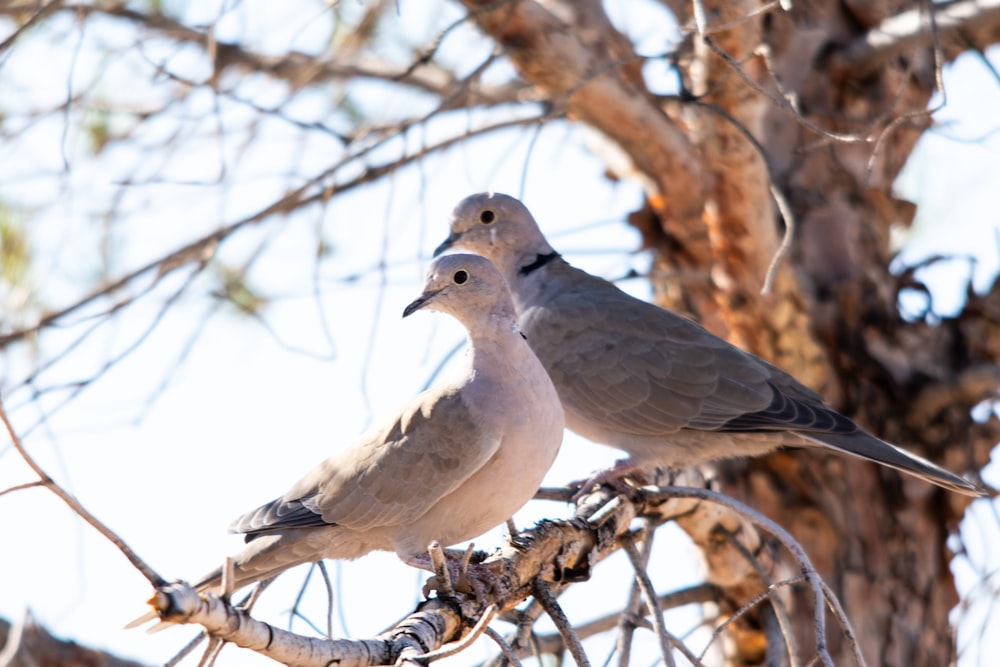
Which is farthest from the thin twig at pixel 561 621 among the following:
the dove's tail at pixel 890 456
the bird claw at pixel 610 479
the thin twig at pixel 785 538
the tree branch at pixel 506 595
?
the dove's tail at pixel 890 456

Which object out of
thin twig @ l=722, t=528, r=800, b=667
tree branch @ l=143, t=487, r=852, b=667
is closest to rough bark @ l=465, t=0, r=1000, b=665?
thin twig @ l=722, t=528, r=800, b=667

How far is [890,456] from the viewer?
3588 millimetres

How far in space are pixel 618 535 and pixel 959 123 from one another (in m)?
2.06

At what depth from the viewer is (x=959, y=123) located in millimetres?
4160

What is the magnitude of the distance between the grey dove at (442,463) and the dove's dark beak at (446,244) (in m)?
1.12

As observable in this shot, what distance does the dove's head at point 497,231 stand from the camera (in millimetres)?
4293

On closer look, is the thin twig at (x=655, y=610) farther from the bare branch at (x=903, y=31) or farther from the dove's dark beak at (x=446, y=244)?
the bare branch at (x=903, y=31)

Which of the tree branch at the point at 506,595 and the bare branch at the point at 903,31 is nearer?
the tree branch at the point at 506,595

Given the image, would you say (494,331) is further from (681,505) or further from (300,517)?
(681,505)

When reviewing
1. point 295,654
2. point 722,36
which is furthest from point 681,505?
point 295,654

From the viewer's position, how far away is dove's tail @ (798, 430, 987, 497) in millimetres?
3398

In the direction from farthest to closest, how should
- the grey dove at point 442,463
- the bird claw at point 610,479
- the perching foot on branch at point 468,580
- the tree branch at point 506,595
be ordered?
the bird claw at point 610,479 → the grey dove at point 442,463 → the perching foot on branch at point 468,580 → the tree branch at point 506,595

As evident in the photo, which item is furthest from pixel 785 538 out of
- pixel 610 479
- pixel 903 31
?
pixel 903 31

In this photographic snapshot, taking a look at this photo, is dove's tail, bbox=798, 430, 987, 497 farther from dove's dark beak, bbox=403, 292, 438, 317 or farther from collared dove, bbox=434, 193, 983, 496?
dove's dark beak, bbox=403, 292, 438, 317
